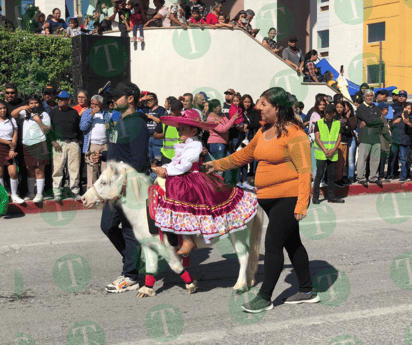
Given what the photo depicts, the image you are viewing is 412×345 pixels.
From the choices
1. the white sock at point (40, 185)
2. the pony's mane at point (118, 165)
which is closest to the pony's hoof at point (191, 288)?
the pony's mane at point (118, 165)

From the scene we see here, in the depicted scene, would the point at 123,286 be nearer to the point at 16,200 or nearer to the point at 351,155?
the point at 16,200

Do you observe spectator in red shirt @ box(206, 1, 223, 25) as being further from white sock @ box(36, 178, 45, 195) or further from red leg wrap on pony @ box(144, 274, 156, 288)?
red leg wrap on pony @ box(144, 274, 156, 288)

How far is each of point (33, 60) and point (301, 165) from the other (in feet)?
46.1

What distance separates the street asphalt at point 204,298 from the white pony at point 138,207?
0.31 metres

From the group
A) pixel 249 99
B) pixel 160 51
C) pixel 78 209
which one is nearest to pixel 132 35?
pixel 160 51

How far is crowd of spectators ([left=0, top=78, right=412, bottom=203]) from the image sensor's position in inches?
439

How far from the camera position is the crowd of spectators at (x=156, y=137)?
11141mm

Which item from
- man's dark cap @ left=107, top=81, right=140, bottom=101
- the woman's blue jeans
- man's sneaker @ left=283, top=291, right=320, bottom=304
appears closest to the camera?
man's sneaker @ left=283, top=291, right=320, bottom=304

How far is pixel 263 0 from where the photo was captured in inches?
927

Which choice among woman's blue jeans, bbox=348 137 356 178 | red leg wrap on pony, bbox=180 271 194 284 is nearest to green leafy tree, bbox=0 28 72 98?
woman's blue jeans, bbox=348 137 356 178

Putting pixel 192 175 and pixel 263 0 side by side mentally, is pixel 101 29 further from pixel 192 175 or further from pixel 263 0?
pixel 192 175

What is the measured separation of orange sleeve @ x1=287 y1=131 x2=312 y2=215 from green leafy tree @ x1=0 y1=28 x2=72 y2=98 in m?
13.5

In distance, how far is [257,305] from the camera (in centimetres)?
542

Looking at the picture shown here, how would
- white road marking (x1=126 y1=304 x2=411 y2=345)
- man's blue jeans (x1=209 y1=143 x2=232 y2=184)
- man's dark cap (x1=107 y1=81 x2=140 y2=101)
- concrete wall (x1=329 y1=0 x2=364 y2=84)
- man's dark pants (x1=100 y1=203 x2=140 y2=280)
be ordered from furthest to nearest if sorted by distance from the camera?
concrete wall (x1=329 y1=0 x2=364 y2=84) → man's blue jeans (x1=209 y1=143 x2=232 y2=184) → man's dark cap (x1=107 y1=81 x2=140 y2=101) → man's dark pants (x1=100 y1=203 x2=140 y2=280) → white road marking (x1=126 y1=304 x2=411 y2=345)
